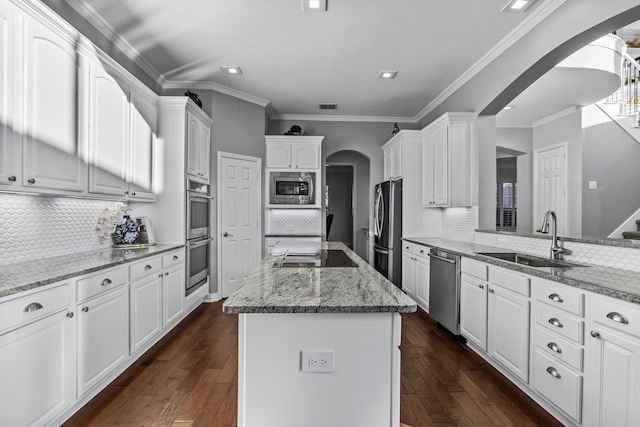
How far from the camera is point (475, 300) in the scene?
2.74m

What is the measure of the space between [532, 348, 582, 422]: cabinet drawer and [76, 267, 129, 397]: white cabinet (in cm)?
275

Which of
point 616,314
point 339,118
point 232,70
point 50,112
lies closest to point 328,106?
point 339,118

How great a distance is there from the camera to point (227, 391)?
2.21 metres

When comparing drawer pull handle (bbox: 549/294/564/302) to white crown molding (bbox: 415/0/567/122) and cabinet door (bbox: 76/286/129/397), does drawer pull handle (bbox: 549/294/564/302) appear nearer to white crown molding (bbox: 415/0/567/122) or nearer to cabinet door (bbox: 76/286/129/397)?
white crown molding (bbox: 415/0/567/122)

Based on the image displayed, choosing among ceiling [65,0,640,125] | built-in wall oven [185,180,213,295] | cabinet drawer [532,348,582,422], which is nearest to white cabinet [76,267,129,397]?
built-in wall oven [185,180,213,295]

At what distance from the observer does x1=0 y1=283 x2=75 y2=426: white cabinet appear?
4.69 ft

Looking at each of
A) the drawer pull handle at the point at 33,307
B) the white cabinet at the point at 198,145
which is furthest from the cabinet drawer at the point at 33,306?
the white cabinet at the point at 198,145

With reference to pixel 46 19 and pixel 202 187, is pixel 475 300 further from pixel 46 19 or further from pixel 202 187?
pixel 46 19

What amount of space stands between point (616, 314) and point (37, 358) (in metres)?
2.78

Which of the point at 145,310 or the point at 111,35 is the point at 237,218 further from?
the point at 111,35

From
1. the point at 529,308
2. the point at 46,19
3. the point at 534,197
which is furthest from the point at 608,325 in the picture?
the point at 534,197

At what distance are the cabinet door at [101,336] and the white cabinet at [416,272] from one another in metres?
3.03

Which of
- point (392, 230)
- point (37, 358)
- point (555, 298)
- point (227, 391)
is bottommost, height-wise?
point (227, 391)

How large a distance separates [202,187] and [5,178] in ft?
8.00
